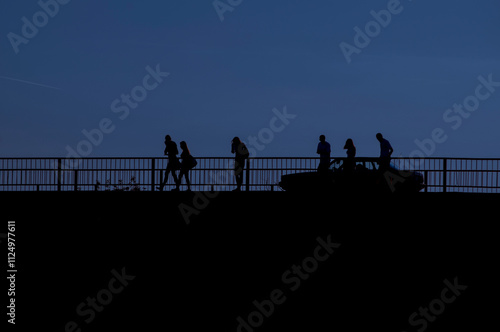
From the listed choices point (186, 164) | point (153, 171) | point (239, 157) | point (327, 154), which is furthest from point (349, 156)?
point (153, 171)

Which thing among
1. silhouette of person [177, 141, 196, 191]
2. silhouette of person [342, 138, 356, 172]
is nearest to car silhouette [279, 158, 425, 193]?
silhouette of person [342, 138, 356, 172]

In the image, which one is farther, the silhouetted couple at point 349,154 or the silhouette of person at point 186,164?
the silhouette of person at point 186,164

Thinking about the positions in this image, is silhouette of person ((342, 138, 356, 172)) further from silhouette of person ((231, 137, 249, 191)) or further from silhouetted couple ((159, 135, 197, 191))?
silhouetted couple ((159, 135, 197, 191))

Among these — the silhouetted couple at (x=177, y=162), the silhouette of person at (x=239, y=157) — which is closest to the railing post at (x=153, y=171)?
the silhouetted couple at (x=177, y=162)

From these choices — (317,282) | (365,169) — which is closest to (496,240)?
(365,169)

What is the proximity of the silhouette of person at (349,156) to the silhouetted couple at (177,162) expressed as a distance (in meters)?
4.45

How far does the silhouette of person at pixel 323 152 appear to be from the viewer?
25.5 m

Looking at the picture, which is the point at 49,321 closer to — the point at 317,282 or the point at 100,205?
the point at 100,205

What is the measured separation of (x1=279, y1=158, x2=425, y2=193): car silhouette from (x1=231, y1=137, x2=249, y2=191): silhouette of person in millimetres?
1471

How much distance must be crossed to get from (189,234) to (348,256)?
5159 millimetres

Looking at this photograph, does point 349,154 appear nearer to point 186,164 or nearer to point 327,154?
point 327,154

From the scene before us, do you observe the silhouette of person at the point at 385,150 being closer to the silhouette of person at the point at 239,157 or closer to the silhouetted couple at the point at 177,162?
the silhouette of person at the point at 239,157

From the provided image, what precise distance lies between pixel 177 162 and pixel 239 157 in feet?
5.89

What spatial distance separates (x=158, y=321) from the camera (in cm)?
2781
